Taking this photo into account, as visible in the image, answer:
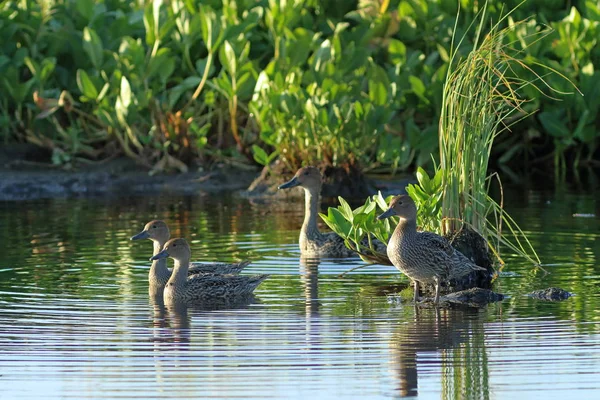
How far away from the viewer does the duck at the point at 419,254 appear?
1093 cm

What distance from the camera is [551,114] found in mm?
20891

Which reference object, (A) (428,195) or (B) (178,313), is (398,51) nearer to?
(A) (428,195)

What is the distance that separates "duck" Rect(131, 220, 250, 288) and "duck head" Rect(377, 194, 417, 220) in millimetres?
1512

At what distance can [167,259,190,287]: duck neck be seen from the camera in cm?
1134

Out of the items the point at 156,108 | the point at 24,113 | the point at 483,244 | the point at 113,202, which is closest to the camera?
the point at 483,244

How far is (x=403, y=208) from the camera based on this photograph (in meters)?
11.2

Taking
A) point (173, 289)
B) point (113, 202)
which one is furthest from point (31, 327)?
point (113, 202)

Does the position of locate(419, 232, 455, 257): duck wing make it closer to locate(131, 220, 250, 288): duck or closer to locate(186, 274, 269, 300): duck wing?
locate(186, 274, 269, 300): duck wing

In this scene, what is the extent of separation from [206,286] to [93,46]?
370 inches

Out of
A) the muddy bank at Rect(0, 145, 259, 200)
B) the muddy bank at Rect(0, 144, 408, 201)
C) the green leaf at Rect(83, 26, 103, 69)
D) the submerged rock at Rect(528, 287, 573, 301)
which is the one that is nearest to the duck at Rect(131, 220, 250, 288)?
the submerged rock at Rect(528, 287, 573, 301)

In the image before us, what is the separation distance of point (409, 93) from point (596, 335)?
11.5 m

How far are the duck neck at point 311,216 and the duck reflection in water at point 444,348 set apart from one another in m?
3.54

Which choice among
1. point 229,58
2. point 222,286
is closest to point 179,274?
point 222,286

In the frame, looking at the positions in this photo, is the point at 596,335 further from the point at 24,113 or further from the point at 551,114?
the point at 24,113
